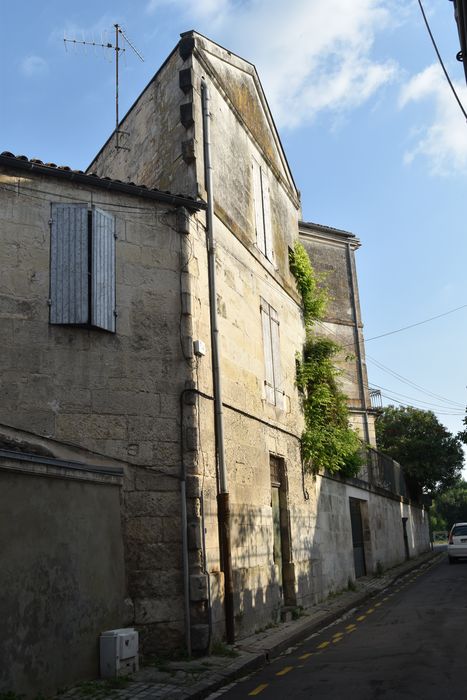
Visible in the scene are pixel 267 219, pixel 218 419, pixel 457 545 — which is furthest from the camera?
pixel 457 545

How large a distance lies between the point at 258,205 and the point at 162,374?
5.78 m

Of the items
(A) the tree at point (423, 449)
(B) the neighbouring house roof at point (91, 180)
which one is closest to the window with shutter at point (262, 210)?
(B) the neighbouring house roof at point (91, 180)

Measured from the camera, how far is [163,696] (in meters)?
6.52

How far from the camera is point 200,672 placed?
761 cm

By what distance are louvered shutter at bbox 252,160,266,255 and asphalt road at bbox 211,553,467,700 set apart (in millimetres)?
7291

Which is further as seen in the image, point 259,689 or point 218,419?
point 218,419

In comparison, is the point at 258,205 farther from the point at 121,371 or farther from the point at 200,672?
the point at 200,672

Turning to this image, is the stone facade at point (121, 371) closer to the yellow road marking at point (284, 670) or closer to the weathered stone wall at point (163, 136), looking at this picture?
the yellow road marking at point (284, 670)

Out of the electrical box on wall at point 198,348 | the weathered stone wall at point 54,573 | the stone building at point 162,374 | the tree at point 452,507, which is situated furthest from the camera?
the tree at point 452,507

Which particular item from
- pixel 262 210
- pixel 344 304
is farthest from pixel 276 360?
pixel 344 304

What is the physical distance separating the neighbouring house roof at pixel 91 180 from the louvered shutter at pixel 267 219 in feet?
11.9

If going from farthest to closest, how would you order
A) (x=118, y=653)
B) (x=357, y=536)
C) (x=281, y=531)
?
(x=357, y=536)
(x=281, y=531)
(x=118, y=653)

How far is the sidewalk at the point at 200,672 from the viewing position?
6602 millimetres

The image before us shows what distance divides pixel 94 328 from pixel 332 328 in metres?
17.9
